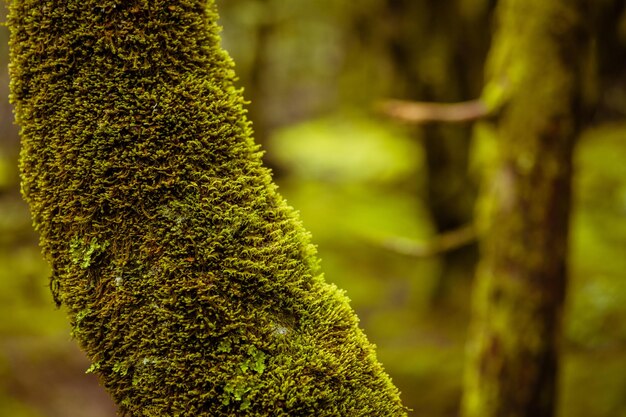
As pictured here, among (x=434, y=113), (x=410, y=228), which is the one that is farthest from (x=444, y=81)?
(x=410, y=228)

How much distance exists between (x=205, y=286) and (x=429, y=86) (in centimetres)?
753

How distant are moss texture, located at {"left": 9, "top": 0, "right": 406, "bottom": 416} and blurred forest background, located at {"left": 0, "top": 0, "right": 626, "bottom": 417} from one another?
3449 mm

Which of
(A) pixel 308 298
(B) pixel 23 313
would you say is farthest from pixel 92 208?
(B) pixel 23 313

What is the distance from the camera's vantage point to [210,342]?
5.82 ft

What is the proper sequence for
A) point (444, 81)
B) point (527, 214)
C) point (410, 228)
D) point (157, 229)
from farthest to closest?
point (410, 228) → point (444, 81) → point (527, 214) → point (157, 229)

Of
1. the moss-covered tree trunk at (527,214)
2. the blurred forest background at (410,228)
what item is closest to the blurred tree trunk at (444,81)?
the blurred forest background at (410,228)

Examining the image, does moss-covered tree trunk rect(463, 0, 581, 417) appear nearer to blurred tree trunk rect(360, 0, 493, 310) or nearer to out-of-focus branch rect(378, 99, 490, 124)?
out-of-focus branch rect(378, 99, 490, 124)

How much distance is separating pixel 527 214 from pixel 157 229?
313 cm

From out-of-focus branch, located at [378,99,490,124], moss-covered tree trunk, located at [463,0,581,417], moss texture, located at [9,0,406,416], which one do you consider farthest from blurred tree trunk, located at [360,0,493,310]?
moss texture, located at [9,0,406,416]

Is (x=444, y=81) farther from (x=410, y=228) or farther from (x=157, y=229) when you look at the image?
(x=157, y=229)

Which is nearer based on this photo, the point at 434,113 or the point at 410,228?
the point at 434,113

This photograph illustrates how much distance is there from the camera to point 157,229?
1.77 meters

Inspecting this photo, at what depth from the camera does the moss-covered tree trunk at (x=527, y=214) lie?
4.12 m

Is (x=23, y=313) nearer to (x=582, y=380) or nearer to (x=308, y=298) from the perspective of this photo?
(x=582, y=380)
